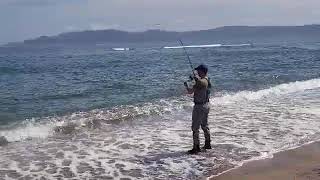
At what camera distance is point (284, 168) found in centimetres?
851

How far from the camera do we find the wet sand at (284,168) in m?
7.97

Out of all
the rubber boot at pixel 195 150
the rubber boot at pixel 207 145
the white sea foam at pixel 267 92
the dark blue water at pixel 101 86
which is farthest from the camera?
the white sea foam at pixel 267 92

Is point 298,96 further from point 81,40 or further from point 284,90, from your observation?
point 81,40

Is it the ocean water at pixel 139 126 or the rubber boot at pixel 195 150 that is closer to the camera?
the ocean water at pixel 139 126

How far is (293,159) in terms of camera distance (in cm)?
915

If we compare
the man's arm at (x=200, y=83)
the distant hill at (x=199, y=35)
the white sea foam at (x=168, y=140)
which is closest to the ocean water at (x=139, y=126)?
the white sea foam at (x=168, y=140)

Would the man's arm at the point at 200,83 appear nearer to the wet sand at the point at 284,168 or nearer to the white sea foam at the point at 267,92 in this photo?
the wet sand at the point at 284,168

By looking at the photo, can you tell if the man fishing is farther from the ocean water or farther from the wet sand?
the wet sand

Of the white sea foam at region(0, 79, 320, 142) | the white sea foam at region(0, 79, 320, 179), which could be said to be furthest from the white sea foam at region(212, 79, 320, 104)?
the white sea foam at region(0, 79, 320, 179)

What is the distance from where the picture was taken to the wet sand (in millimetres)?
7973

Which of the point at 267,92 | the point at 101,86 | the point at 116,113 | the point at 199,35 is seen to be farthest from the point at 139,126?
the point at 199,35

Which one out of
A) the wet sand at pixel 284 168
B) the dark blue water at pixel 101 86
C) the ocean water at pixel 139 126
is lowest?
the wet sand at pixel 284 168

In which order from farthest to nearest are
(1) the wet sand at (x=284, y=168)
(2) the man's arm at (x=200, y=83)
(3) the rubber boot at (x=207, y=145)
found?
1. (3) the rubber boot at (x=207, y=145)
2. (2) the man's arm at (x=200, y=83)
3. (1) the wet sand at (x=284, y=168)

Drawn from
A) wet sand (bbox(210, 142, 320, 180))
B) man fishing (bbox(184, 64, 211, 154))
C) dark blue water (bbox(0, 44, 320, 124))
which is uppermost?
man fishing (bbox(184, 64, 211, 154))
